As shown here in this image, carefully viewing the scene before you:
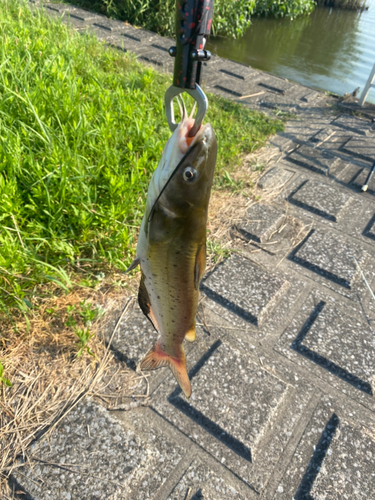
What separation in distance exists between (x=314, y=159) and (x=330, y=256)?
174cm

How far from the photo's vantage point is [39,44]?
3906mm

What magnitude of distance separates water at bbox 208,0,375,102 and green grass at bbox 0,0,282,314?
587cm

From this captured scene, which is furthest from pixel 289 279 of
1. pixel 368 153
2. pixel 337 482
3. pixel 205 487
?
pixel 368 153

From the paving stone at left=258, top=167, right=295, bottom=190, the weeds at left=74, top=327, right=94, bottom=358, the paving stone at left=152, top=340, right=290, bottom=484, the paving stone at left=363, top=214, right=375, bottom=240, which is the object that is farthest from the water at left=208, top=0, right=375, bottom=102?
the weeds at left=74, top=327, right=94, bottom=358

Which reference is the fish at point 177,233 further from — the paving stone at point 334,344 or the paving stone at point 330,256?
the paving stone at point 330,256

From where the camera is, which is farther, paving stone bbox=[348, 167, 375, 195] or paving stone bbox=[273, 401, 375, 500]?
paving stone bbox=[348, 167, 375, 195]

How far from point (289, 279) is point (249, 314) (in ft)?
1.96

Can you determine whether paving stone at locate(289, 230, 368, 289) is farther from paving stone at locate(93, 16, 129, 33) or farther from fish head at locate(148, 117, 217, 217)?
paving stone at locate(93, 16, 129, 33)

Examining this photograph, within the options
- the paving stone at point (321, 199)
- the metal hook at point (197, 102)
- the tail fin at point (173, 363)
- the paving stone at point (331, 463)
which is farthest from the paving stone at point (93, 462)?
the paving stone at point (321, 199)

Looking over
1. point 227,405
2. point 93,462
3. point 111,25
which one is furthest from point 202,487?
point 111,25

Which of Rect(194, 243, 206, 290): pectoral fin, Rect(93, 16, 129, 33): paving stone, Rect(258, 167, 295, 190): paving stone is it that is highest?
Rect(93, 16, 129, 33): paving stone

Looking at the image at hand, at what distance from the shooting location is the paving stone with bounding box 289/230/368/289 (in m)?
3.09

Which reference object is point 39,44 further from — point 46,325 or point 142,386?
point 142,386

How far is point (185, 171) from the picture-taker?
106cm
